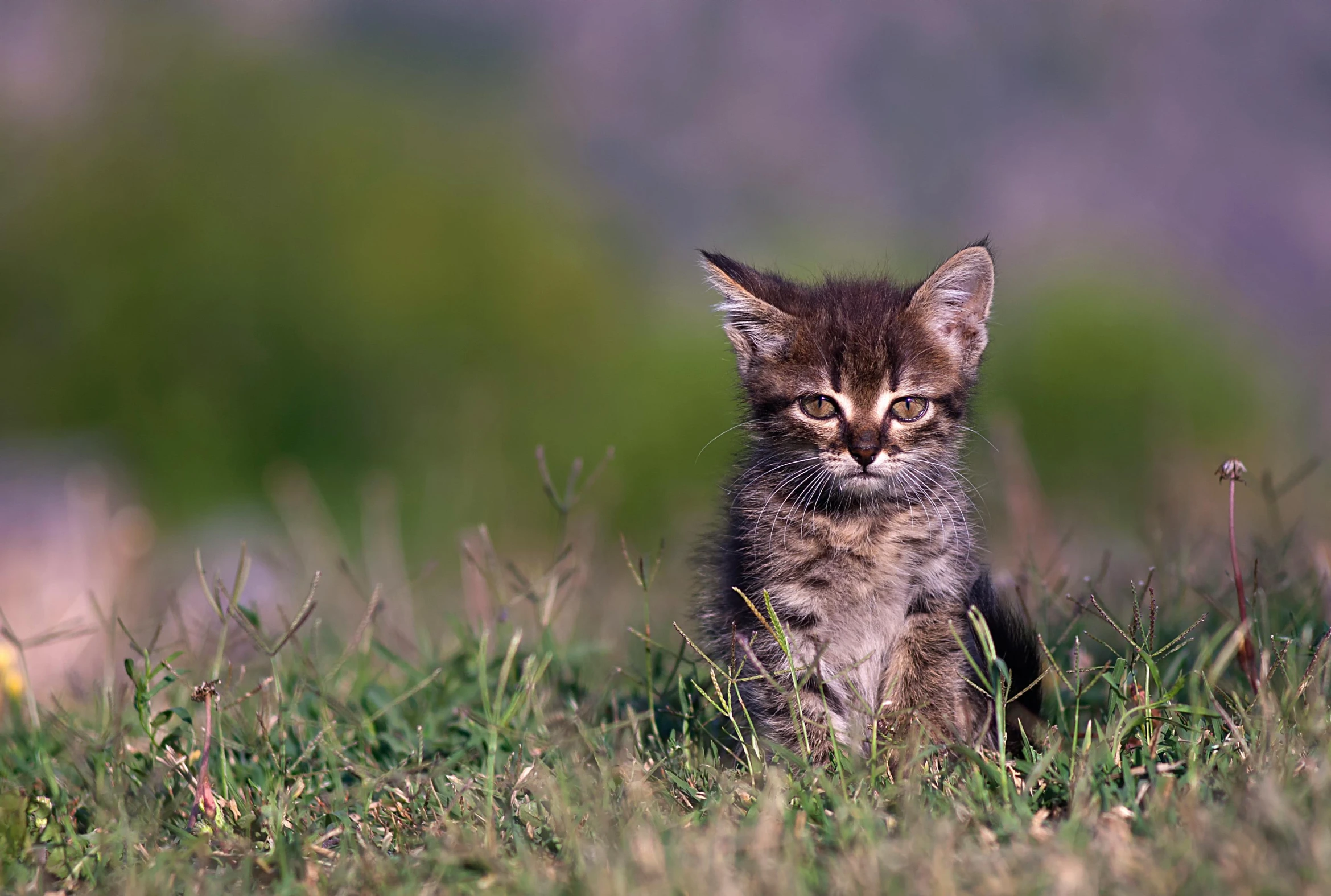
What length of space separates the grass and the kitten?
7.7 inches

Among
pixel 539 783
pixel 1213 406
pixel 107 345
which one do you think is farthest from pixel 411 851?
pixel 1213 406

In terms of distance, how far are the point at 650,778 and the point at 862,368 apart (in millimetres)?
1298

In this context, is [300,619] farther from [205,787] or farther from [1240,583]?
[1240,583]

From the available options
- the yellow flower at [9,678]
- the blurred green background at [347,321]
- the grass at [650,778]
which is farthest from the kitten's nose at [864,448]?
the blurred green background at [347,321]

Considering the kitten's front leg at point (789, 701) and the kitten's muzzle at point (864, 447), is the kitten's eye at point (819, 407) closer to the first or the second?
the kitten's muzzle at point (864, 447)

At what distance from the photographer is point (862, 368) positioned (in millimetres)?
3377

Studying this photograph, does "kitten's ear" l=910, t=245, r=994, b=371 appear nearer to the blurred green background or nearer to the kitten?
the kitten

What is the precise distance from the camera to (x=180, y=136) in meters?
17.0

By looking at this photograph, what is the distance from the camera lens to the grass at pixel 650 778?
2.06 meters

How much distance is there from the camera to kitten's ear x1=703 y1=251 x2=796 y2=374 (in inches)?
138

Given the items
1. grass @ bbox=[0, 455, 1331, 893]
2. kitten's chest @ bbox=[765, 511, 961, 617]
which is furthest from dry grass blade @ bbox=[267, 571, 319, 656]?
kitten's chest @ bbox=[765, 511, 961, 617]

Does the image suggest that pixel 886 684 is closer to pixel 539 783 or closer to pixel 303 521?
pixel 539 783

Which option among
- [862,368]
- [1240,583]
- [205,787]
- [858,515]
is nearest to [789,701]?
[858,515]

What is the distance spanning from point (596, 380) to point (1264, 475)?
1440 centimetres
